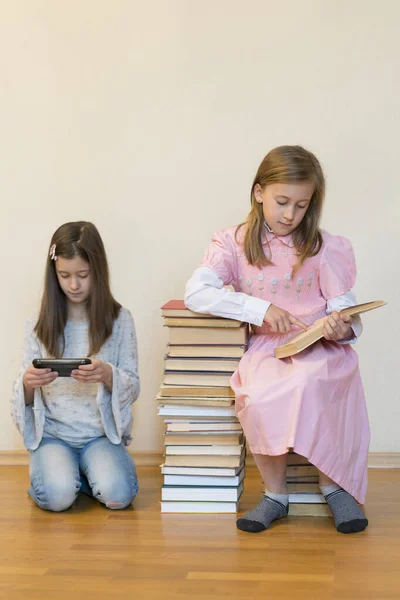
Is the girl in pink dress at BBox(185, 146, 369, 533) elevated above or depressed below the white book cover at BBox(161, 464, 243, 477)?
above

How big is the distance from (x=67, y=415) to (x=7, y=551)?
1.79ft

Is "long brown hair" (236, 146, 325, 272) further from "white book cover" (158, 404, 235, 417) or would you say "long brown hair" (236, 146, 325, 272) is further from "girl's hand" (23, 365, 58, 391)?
"girl's hand" (23, 365, 58, 391)

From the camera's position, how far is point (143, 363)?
293 centimetres

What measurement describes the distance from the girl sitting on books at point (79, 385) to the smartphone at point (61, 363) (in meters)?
0.02

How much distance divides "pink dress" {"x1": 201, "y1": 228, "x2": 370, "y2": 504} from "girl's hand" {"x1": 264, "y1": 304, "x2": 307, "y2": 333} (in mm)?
73

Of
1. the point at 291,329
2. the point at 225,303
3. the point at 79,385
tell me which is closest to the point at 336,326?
the point at 291,329

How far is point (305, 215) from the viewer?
2.38 metres

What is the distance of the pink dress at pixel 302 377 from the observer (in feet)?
7.03

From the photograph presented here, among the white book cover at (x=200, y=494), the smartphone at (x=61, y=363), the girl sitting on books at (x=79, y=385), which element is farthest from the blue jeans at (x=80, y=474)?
the smartphone at (x=61, y=363)

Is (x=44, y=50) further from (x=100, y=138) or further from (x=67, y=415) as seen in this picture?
(x=67, y=415)

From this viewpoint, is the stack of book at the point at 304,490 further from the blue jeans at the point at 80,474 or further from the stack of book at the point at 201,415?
the blue jeans at the point at 80,474

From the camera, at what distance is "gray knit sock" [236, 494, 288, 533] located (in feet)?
7.02

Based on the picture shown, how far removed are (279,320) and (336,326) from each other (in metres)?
0.15

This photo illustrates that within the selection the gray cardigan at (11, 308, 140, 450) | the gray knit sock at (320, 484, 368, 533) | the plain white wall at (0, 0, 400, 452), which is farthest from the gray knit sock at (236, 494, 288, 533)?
the plain white wall at (0, 0, 400, 452)
